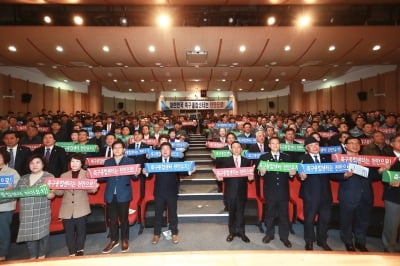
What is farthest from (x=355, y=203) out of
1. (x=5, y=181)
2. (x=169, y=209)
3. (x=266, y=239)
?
(x=5, y=181)

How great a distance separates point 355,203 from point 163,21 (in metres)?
8.63

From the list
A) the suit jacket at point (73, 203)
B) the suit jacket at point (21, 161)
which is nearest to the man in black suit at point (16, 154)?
the suit jacket at point (21, 161)

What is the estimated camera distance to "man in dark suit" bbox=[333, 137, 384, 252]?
13.2 feet

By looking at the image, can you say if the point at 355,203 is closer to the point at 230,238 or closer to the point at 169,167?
the point at 230,238

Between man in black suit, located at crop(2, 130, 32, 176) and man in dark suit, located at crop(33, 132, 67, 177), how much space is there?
287 mm

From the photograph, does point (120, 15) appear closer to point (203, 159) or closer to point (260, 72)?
point (203, 159)

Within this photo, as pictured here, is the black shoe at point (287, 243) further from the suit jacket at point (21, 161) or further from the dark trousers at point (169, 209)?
the suit jacket at point (21, 161)

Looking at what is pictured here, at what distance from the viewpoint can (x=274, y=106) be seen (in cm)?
2423

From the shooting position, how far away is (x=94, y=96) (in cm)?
2031

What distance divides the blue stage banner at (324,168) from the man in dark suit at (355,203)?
0.10m

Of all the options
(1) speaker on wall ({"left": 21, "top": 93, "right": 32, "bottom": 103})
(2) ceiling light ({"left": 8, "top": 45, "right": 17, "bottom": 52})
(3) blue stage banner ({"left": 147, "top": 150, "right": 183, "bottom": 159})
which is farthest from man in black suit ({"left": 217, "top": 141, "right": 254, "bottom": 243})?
(1) speaker on wall ({"left": 21, "top": 93, "right": 32, "bottom": 103})

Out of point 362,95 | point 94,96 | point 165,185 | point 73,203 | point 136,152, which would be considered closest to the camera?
point 73,203

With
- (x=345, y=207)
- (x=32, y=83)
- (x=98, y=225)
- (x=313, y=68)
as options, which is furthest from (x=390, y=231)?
(x=32, y=83)

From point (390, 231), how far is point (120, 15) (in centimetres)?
1061
